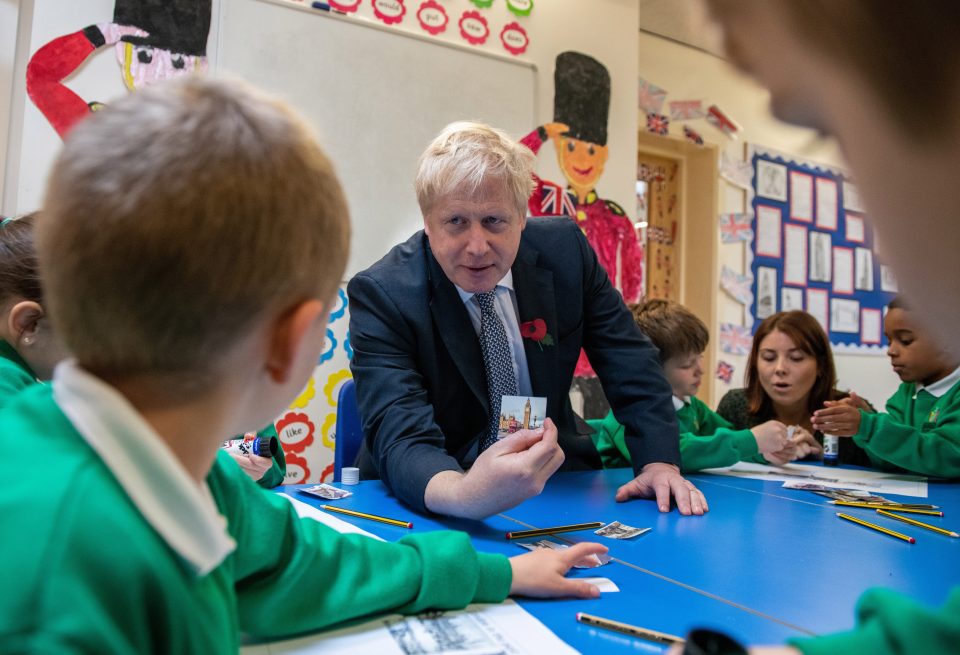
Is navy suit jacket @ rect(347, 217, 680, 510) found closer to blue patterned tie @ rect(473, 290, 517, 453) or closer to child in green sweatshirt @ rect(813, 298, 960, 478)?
blue patterned tie @ rect(473, 290, 517, 453)

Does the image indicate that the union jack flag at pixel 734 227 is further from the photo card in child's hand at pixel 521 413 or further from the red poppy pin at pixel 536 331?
the photo card in child's hand at pixel 521 413

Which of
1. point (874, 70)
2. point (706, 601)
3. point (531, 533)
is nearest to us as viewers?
point (874, 70)

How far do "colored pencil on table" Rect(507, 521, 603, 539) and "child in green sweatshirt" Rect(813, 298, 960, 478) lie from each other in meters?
1.01

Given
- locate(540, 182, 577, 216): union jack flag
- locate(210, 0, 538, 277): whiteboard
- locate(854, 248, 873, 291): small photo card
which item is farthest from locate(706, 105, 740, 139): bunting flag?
locate(210, 0, 538, 277): whiteboard

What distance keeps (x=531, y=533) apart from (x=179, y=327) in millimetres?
811

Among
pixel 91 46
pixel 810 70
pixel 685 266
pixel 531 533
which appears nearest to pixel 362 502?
pixel 531 533

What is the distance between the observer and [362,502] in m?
1.42

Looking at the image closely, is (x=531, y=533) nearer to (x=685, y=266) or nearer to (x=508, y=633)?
(x=508, y=633)

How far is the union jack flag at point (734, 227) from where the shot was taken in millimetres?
4965

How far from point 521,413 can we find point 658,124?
3777 millimetres

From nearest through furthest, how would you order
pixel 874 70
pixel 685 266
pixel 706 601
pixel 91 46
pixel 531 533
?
pixel 874 70
pixel 706 601
pixel 531 533
pixel 91 46
pixel 685 266

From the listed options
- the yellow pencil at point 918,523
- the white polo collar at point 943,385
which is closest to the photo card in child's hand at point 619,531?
the yellow pencil at point 918,523

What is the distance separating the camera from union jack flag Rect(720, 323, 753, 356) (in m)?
4.95

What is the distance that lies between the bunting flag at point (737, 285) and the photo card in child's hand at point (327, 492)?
159 inches
